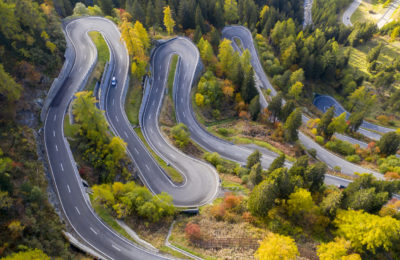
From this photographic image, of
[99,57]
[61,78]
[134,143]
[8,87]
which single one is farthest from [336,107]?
[8,87]

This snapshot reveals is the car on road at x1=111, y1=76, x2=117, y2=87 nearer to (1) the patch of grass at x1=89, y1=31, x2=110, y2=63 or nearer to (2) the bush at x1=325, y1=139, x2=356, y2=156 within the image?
(1) the patch of grass at x1=89, y1=31, x2=110, y2=63

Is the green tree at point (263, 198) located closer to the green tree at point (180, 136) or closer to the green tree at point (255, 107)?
the green tree at point (180, 136)

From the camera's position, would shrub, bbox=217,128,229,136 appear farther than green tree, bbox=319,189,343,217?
Yes

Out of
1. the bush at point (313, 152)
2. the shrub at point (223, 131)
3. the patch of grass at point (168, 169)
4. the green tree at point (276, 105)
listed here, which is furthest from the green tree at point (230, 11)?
the patch of grass at point (168, 169)

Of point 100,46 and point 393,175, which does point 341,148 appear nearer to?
point 393,175

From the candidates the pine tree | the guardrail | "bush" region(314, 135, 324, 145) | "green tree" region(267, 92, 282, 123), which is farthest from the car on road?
"bush" region(314, 135, 324, 145)

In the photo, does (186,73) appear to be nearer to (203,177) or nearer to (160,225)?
(203,177)

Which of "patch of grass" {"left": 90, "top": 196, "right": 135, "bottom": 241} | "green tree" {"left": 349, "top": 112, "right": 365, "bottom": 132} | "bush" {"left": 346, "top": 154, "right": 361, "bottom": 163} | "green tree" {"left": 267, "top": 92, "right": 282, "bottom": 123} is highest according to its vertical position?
"green tree" {"left": 267, "top": 92, "right": 282, "bottom": 123}
